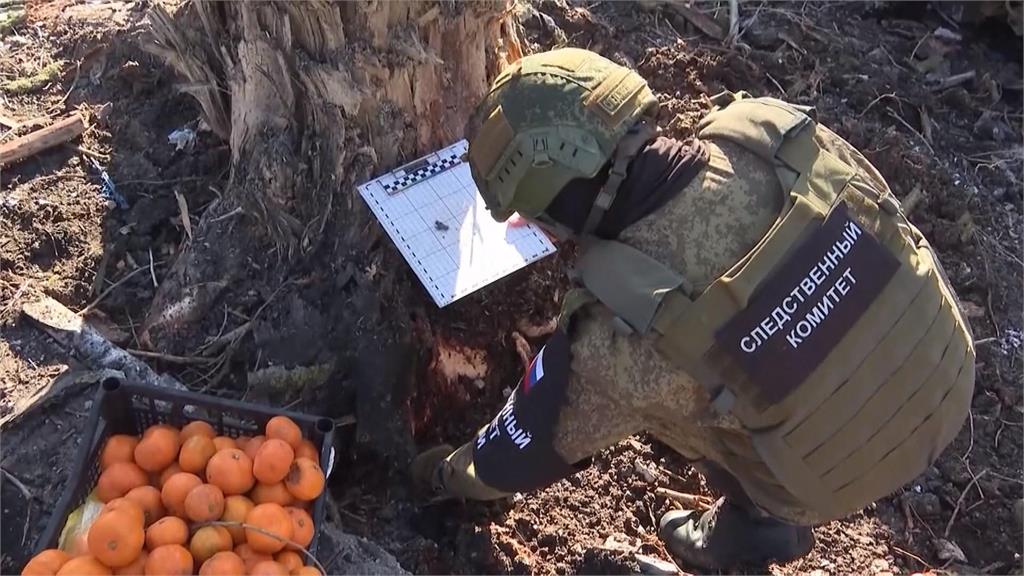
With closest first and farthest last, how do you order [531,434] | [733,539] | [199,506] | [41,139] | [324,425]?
[199,506]
[531,434]
[324,425]
[733,539]
[41,139]

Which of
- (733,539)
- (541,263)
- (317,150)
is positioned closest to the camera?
(733,539)

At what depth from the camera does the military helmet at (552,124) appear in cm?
217

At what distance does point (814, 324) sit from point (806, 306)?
6cm

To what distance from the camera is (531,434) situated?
2.40 metres

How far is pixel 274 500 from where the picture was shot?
2383 millimetres

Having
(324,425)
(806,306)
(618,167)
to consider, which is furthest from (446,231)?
(806,306)

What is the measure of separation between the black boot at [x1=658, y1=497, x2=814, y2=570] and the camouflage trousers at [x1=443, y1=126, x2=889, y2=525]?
0.48m

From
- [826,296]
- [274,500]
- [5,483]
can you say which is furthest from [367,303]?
[826,296]

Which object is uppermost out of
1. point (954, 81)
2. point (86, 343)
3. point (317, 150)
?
point (317, 150)

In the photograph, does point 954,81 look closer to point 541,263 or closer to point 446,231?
point 541,263

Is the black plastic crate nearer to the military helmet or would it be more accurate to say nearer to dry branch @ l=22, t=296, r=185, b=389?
dry branch @ l=22, t=296, r=185, b=389

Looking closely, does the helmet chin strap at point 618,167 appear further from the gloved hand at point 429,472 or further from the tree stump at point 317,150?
the gloved hand at point 429,472

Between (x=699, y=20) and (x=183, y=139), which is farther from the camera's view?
(x=699, y=20)

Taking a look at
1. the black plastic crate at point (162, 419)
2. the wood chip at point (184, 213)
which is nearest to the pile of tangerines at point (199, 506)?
the black plastic crate at point (162, 419)
